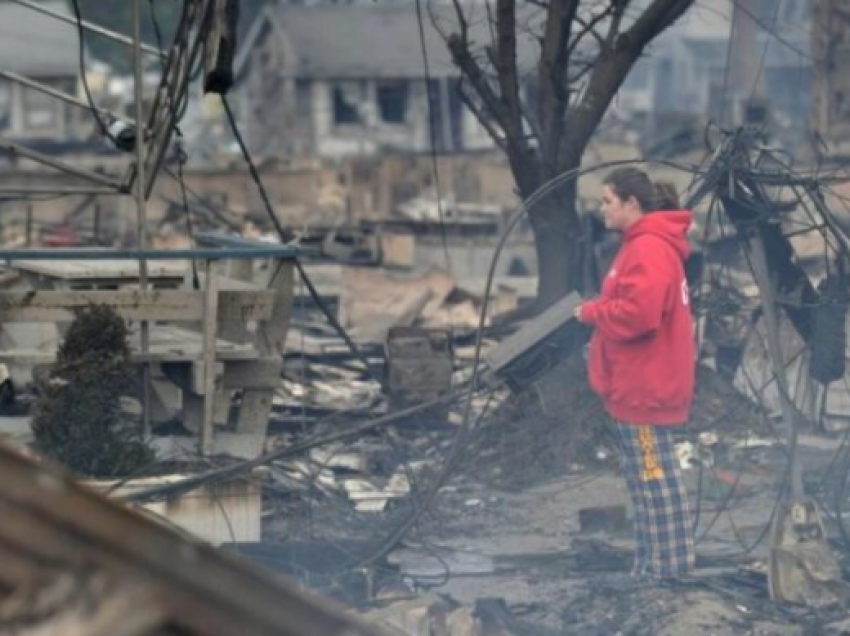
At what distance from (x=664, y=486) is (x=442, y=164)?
91.7 feet

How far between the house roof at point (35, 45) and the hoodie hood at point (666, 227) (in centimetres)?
5021

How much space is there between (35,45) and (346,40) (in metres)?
9.35

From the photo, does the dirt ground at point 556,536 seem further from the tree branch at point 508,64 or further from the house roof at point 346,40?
the house roof at point 346,40

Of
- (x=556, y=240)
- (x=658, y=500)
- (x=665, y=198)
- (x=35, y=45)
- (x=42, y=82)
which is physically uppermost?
(x=35, y=45)

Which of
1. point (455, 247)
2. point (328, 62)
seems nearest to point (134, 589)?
point (455, 247)

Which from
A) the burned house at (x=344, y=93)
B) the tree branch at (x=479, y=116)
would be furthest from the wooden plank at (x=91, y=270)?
the burned house at (x=344, y=93)

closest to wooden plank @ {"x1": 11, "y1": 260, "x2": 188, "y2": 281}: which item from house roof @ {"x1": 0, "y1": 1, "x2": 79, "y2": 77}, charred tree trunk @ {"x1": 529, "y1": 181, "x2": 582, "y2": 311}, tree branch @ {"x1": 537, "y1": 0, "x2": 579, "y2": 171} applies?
tree branch @ {"x1": 537, "y1": 0, "x2": 579, "y2": 171}

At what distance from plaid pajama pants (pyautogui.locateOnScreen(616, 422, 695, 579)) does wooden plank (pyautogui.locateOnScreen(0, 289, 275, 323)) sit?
8.23 ft

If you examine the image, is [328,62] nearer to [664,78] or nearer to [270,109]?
[270,109]

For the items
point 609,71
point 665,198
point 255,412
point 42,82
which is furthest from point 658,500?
point 42,82

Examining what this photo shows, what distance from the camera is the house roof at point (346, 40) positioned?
62.7 meters

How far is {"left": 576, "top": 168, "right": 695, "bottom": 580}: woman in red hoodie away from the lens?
878cm

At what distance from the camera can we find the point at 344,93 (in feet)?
207

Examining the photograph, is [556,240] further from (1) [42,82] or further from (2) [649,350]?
(1) [42,82]
